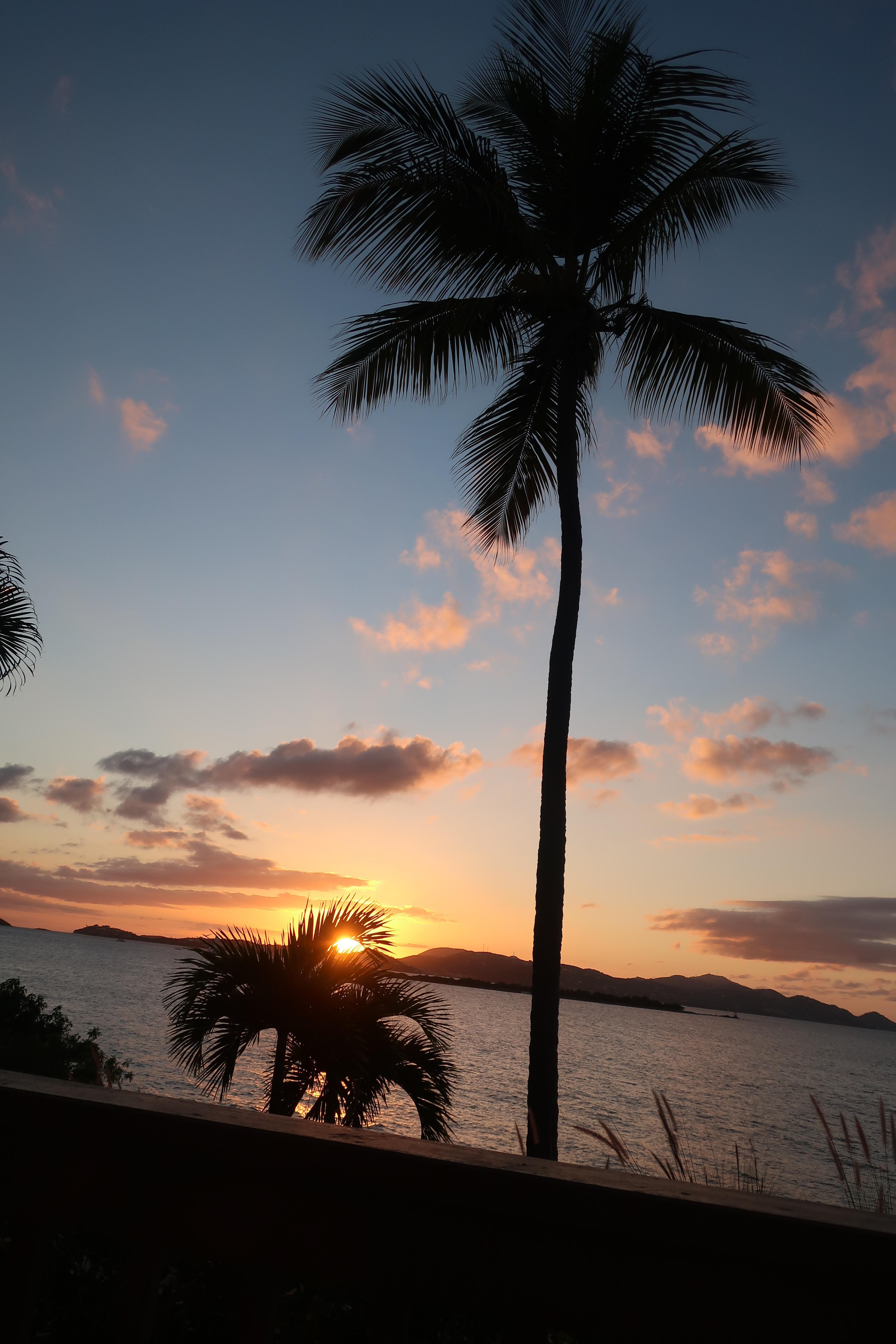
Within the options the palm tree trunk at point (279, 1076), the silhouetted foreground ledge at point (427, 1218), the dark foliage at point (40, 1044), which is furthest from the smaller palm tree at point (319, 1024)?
the silhouetted foreground ledge at point (427, 1218)

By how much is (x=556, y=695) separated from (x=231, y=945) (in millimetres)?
4059

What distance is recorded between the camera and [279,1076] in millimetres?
7547

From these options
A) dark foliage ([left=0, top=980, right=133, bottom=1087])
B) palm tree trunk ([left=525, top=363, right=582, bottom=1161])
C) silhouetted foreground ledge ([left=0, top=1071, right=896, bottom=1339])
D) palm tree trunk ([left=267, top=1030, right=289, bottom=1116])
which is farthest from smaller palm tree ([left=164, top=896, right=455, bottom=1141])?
silhouetted foreground ledge ([left=0, top=1071, right=896, bottom=1339])

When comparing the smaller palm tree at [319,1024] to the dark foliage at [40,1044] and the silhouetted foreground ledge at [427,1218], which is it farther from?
the silhouetted foreground ledge at [427,1218]

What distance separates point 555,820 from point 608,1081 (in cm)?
6080

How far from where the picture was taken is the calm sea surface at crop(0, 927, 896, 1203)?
36062 millimetres

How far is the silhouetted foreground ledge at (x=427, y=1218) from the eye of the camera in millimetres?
1178

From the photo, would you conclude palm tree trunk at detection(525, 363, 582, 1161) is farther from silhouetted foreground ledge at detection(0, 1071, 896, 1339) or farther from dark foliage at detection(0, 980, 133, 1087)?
dark foliage at detection(0, 980, 133, 1087)

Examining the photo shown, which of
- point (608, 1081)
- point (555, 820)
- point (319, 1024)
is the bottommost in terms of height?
point (608, 1081)

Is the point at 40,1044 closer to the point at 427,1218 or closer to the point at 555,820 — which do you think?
the point at 555,820

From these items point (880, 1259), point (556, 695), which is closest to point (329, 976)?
point (556, 695)

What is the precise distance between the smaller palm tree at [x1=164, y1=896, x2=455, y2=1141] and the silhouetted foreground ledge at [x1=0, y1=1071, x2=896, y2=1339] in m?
6.58

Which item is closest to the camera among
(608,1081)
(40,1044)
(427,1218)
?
(427,1218)

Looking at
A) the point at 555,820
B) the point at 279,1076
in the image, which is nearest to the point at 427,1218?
the point at 555,820
